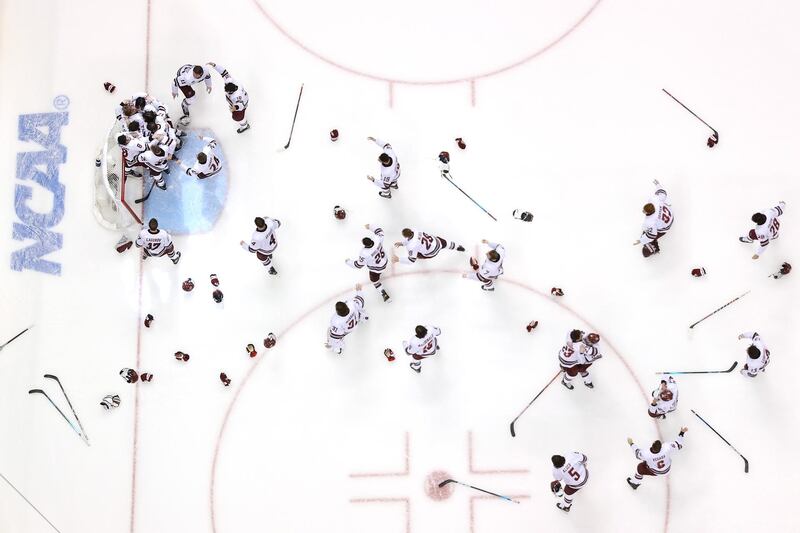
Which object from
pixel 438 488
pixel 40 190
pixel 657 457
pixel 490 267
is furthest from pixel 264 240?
pixel 657 457

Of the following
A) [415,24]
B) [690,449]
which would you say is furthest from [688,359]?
[415,24]

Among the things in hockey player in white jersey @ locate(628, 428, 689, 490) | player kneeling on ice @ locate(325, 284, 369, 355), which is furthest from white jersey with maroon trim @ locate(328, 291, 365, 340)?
hockey player in white jersey @ locate(628, 428, 689, 490)

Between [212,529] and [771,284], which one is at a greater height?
[771,284]

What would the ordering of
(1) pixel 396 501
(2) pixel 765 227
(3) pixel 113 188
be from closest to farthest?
(2) pixel 765 227, (1) pixel 396 501, (3) pixel 113 188

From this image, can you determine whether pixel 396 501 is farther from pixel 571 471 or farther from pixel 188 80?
pixel 188 80

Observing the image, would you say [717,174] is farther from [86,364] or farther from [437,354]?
[86,364]

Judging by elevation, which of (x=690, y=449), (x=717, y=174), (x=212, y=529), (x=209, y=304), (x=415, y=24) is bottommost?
(x=212, y=529)

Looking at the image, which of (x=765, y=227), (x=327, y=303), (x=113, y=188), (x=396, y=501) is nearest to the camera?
(x=765, y=227)
